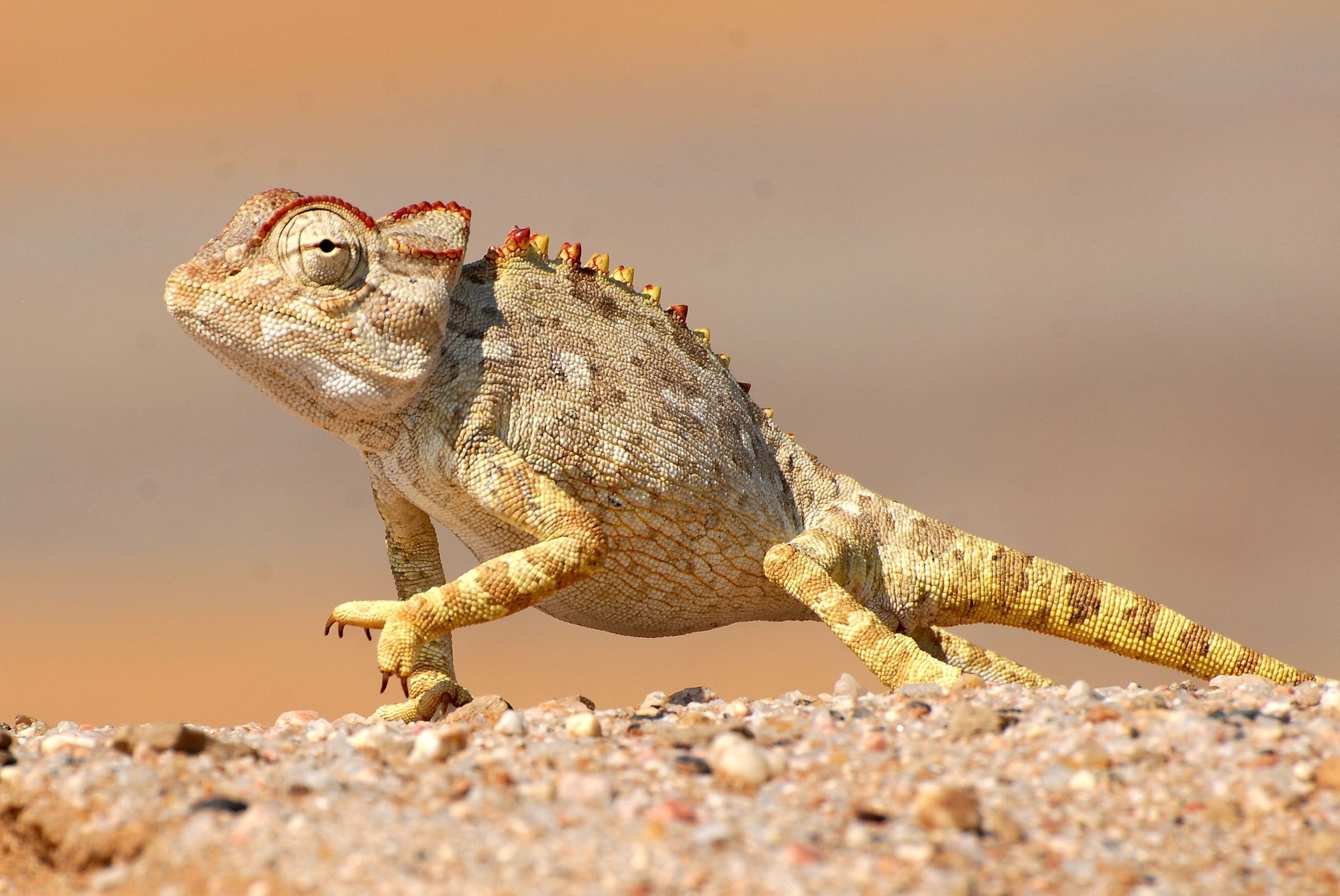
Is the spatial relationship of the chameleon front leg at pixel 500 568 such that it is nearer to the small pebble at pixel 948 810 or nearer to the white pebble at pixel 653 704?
the white pebble at pixel 653 704

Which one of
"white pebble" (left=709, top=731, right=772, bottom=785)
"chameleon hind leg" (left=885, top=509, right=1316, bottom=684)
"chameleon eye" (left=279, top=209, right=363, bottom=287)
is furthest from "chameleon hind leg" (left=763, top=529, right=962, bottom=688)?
"chameleon eye" (left=279, top=209, right=363, bottom=287)

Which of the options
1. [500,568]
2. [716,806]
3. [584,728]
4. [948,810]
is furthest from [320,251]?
[948,810]

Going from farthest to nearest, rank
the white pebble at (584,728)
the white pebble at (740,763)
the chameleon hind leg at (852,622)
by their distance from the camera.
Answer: the chameleon hind leg at (852,622)
the white pebble at (584,728)
the white pebble at (740,763)

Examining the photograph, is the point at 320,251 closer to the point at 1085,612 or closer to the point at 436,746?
the point at 436,746

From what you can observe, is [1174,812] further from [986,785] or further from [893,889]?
[893,889]

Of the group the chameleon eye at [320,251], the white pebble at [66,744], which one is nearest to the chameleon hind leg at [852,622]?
the chameleon eye at [320,251]

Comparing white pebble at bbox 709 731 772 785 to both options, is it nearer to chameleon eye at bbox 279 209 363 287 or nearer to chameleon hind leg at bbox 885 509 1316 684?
chameleon eye at bbox 279 209 363 287
